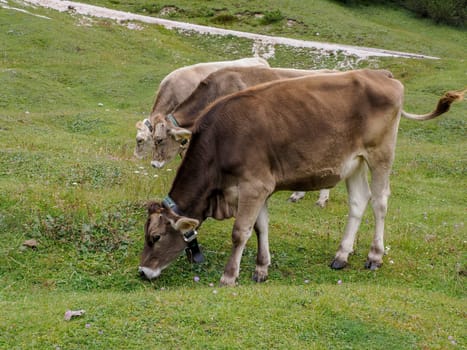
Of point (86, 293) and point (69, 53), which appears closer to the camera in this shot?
point (86, 293)

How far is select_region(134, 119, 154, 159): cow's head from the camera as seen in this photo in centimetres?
1530

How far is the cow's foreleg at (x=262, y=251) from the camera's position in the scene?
8289 mm

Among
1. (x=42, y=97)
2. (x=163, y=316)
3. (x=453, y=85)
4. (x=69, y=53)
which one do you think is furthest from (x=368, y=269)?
(x=69, y=53)

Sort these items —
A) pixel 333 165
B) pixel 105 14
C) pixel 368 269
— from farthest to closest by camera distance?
pixel 105 14
pixel 368 269
pixel 333 165

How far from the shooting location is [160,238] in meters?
7.92

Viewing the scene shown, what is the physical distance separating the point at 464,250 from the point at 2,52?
2691 centimetres

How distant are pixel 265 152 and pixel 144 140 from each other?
8.07 meters

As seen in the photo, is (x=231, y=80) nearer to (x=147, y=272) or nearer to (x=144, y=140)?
(x=144, y=140)

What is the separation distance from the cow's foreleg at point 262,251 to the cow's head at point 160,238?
1052 mm

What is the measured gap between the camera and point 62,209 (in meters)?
9.06

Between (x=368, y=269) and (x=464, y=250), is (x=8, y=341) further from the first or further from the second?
(x=464, y=250)

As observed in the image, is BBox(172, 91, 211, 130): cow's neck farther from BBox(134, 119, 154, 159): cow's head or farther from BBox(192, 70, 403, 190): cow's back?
BBox(192, 70, 403, 190): cow's back

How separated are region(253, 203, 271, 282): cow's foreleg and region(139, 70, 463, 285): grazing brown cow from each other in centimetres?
1

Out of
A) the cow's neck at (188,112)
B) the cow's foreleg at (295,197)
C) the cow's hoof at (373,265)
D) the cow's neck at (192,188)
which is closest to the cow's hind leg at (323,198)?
the cow's foreleg at (295,197)
